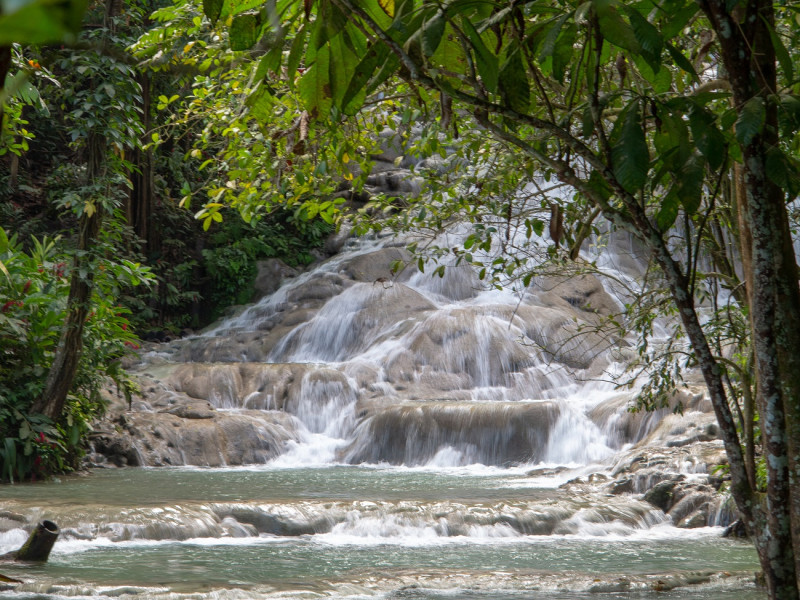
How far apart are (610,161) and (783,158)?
0.37 metres

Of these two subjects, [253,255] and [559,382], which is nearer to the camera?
[559,382]

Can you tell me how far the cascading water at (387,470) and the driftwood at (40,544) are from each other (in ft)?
0.32

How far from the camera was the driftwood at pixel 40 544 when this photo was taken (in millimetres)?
5809

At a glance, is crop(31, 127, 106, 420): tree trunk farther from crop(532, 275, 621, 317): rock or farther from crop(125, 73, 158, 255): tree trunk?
crop(532, 275, 621, 317): rock

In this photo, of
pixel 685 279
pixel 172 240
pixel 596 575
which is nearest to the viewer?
pixel 685 279

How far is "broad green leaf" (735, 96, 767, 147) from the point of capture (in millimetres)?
1697

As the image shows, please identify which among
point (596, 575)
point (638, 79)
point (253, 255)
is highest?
point (253, 255)

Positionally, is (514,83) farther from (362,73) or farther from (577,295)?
(577,295)

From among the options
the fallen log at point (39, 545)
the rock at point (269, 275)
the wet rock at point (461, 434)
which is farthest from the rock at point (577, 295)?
the fallen log at point (39, 545)

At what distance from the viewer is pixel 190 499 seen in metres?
8.12

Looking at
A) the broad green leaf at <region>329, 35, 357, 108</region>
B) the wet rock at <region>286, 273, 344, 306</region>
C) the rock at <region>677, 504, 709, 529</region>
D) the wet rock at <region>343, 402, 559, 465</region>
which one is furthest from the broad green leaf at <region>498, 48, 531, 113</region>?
the wet rock at <region>286, 273, 344, 306</region>

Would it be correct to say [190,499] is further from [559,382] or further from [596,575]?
[559,382]

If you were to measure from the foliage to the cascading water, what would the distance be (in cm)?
49

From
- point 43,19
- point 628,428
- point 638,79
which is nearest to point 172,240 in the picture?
point 628,428
